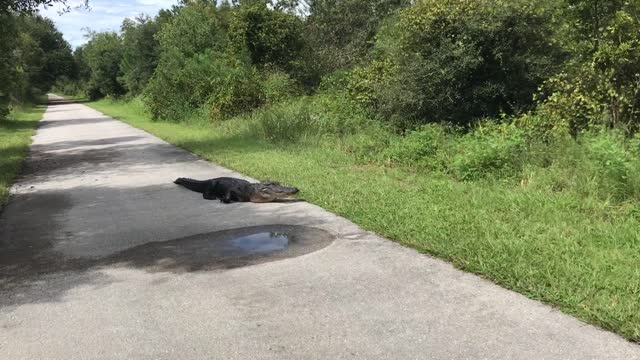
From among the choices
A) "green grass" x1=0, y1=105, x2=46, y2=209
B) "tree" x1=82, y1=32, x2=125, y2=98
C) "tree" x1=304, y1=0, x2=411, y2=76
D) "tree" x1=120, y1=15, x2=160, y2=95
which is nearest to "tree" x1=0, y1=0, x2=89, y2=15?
"green grass" x1=0, y1=105, x2=46, y2=209

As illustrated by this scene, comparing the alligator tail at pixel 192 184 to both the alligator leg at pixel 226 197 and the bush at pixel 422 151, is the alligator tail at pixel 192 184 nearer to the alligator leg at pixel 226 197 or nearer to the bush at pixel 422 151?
the alligator leg at pixel 226 197

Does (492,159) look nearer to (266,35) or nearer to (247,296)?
(247,296)

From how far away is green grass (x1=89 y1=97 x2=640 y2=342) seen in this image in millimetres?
4348

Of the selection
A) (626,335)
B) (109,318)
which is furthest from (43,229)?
(626,335)

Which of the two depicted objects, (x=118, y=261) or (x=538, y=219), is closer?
(x=118, y=261)

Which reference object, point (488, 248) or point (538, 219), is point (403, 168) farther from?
point (488, 248)

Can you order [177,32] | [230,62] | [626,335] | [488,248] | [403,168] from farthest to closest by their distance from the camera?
[177,32] < [230,62] < [403,168] < [488,248] < [626,335]

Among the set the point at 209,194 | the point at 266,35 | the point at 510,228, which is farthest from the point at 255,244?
the point at 266,35

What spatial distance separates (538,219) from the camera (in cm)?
641

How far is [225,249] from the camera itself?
6.19m

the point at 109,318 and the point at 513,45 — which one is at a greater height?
the point at 513,45

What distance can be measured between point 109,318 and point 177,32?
2665cm

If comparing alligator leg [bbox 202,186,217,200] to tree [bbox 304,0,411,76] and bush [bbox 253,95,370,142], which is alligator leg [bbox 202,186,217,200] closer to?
bush [bbox 253,95,370,142]

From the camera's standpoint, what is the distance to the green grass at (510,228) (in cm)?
435
